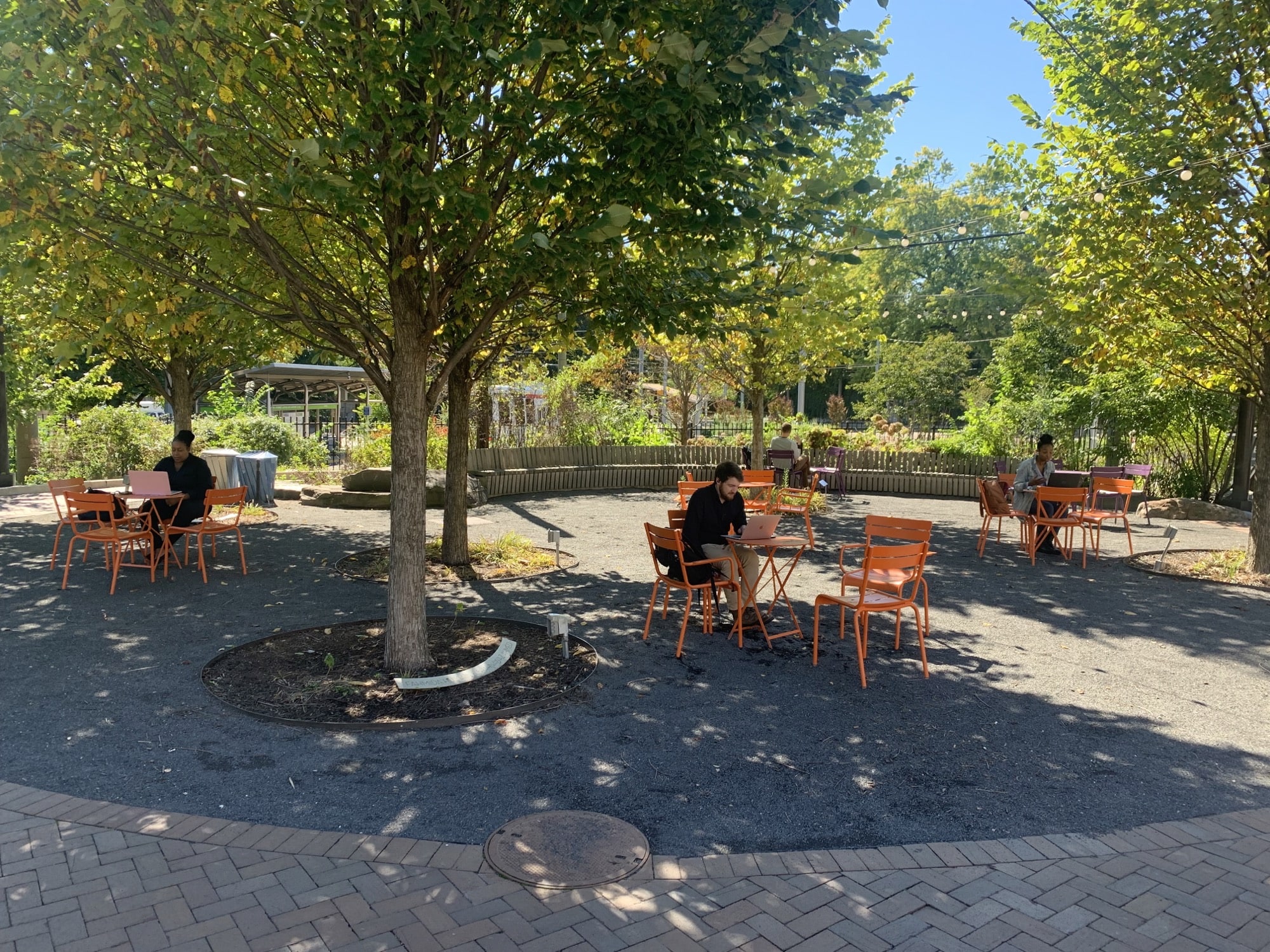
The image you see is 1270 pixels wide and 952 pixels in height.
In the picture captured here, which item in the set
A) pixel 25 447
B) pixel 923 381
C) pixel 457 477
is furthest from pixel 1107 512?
pixel 923 381

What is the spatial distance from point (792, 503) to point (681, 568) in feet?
28.4

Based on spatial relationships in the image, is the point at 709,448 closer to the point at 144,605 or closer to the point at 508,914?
the point at 144,605

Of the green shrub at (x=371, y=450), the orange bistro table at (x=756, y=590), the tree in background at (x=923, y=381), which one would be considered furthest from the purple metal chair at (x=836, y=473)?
the tree in background at (x=923, y=381)

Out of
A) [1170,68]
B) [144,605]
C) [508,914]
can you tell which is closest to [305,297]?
[144,605]

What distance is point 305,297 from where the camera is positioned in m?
5.93

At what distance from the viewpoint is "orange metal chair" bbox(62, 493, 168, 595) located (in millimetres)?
8203

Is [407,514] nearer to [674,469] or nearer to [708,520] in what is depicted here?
[708,520]

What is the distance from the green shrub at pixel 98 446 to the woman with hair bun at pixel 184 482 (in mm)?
9099

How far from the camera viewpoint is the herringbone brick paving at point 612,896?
291 centimetres

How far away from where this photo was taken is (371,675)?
5.68m

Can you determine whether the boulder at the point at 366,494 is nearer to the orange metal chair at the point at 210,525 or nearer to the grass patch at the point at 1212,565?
the orange metal chair at the point at 210,525

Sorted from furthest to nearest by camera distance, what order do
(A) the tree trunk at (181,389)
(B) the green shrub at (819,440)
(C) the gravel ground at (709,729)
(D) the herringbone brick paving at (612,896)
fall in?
(B) the green shrub at (819,440), (A) the tree trunk at (181,389), (C) the gravel ground at (709,729), (D) the herringbone brick paving at (612,896)

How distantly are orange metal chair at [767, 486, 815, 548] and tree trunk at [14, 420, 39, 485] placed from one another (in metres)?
14.8

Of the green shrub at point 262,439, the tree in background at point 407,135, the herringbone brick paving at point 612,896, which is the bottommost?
the herringbone brick paving at point 612,896
